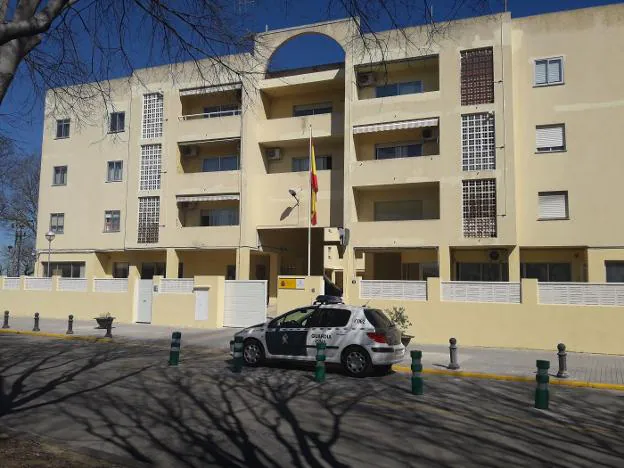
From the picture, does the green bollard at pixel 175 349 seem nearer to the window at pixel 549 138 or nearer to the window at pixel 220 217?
the window at pixel 220 217

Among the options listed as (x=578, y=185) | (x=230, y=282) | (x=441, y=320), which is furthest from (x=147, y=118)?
(x=578, y=185)

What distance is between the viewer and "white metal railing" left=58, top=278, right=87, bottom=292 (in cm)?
2715

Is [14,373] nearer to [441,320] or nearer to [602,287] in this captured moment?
[441,320]

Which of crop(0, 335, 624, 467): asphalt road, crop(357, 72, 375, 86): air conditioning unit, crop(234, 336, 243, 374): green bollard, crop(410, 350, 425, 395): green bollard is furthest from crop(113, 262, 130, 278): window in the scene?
crop(410, 350, 425, 395): green bollard

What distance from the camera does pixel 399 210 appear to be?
84.9ft

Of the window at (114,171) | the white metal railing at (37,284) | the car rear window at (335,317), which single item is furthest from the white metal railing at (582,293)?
the white metal railing at (37,284)

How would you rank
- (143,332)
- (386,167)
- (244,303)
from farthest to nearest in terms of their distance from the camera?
1. (386,167)
2. (244,303)
3. (143,332)

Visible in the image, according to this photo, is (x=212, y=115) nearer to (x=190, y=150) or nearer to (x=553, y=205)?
(x=190, y=150)

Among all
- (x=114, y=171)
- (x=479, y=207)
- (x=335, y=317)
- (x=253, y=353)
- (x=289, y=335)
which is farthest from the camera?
(x=114, y=171)

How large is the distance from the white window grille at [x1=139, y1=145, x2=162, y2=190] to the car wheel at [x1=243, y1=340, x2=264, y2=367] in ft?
58.6

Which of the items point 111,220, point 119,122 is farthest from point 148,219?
point 119,122

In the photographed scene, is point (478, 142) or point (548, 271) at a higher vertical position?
point (478, 142)

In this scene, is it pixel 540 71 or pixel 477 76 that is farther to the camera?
pixel 540 71

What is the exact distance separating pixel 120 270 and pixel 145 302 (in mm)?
8059
